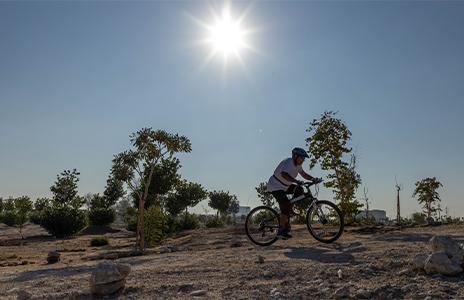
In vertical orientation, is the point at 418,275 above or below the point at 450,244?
below

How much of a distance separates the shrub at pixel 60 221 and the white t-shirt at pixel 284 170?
18603 millimetres

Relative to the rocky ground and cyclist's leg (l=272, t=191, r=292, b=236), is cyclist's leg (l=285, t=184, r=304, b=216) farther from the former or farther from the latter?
the rocky ground

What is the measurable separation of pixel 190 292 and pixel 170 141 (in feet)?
25.8

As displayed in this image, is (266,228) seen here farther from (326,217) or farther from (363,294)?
(363,294)

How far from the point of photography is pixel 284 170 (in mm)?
6094

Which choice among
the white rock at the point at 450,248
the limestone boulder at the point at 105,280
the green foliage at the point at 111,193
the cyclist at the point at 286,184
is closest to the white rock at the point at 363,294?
the white rock at the point at 450,248

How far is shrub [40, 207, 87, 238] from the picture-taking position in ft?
64.3

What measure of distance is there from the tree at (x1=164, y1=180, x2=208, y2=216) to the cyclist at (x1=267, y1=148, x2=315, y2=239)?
21.6 metres

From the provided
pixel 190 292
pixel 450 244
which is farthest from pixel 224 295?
pixel 450 244

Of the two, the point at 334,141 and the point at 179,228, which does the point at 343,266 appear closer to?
the point at 334,141

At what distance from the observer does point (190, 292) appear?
3117 mm

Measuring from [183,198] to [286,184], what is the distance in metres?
22.5

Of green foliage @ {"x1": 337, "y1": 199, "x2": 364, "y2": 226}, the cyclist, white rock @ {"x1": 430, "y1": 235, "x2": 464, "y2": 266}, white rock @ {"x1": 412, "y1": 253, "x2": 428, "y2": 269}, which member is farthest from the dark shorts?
green foliage @ {"x1": 337, "y1": 199, "x2": 364, "y2": 226}

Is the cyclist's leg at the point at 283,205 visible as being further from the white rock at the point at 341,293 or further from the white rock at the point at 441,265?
the white rock at the point at 341,293
